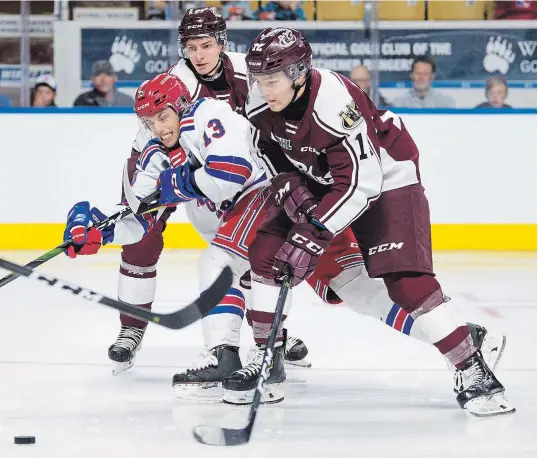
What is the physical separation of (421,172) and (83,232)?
306 centimetres

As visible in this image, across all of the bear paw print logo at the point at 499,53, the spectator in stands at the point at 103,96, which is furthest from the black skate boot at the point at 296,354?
the bear paw print logo at the point at 499,53

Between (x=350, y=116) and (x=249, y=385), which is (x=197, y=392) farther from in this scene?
(x=350, y=116)

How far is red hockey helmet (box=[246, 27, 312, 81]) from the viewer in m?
2.59

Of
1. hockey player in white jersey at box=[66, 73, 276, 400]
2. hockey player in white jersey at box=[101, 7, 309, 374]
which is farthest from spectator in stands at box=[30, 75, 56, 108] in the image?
hockey player in white jersey at box=[66, 73, 276, 400]

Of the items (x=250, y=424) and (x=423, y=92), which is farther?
(x=423, y=92)

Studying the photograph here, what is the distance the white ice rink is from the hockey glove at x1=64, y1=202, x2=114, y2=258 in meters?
0.38

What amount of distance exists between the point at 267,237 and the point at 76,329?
128 centimetres

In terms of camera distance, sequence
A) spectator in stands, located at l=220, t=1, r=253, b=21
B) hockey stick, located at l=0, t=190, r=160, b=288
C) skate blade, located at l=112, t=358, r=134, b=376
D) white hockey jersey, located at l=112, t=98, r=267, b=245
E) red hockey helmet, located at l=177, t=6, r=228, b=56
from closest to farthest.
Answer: white hockey jersey, located at l=112, t=98, r=267, b=245 < hockey stick, located at l=0, t=190, r=160, b=288 < skate blade, located at l=112, t=358, r=134, b=376 < red hockey helmet, located at l=177, t=6, r=228, b=56 < spectator in stands, located at l=220, t=1, r=253, b=21

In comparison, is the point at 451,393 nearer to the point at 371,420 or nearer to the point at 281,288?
the point at 371,420

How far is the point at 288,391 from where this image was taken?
3.04m

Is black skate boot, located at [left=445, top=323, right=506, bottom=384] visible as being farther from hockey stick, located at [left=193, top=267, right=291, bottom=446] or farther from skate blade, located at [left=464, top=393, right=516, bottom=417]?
hockey stick, located at [left=193, top=267, right=291, bottom=446]

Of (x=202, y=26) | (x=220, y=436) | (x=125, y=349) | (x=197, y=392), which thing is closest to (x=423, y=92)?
(x=202, y=26)

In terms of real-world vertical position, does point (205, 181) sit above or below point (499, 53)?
below

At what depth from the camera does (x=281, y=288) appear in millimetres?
2672
